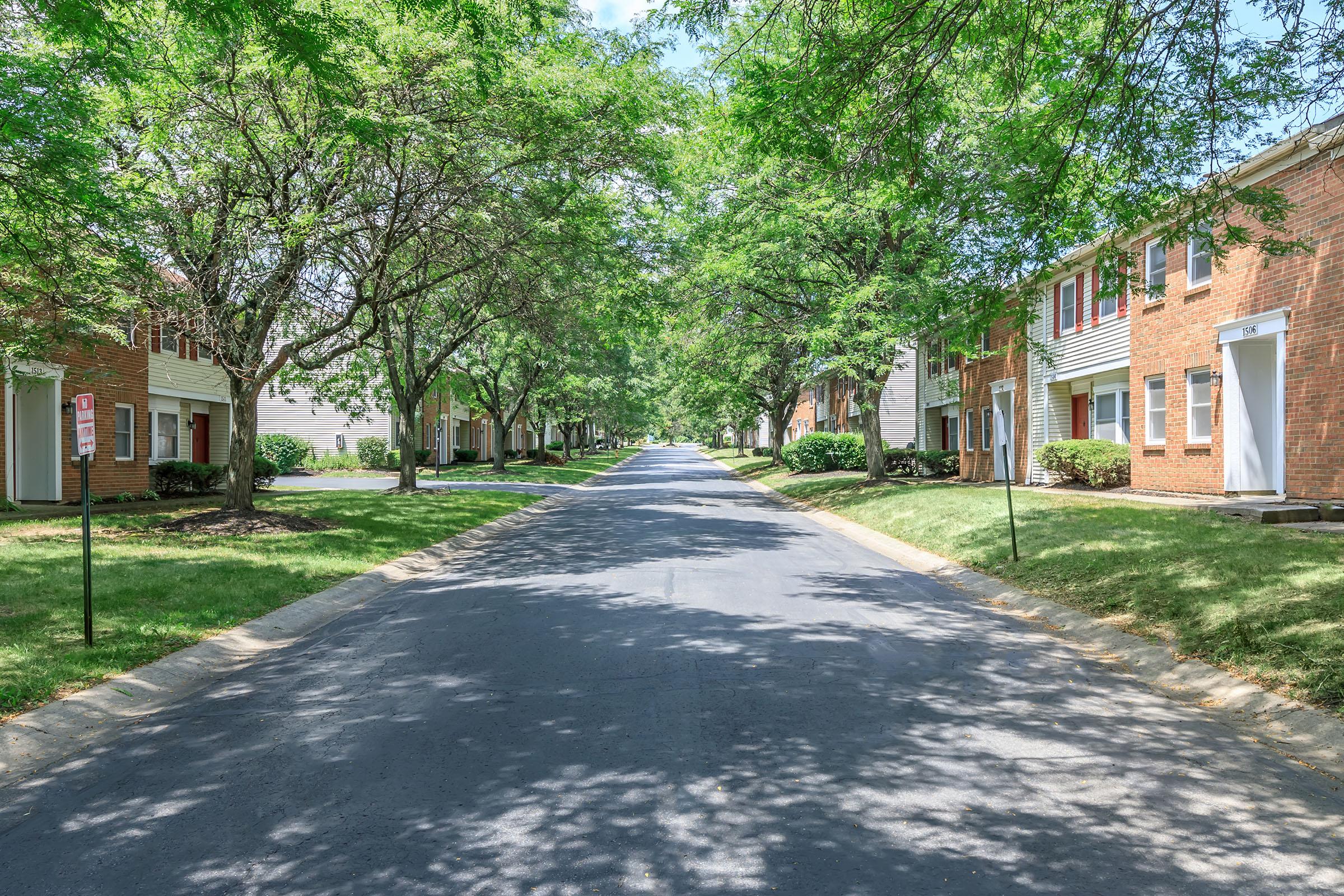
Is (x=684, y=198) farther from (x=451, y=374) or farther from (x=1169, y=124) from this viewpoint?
(x=451, y=374)

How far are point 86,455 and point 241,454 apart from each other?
9064mm

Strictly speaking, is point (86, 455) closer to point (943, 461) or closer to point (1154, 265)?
point (1154, 265)

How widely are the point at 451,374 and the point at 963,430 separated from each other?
805 inches

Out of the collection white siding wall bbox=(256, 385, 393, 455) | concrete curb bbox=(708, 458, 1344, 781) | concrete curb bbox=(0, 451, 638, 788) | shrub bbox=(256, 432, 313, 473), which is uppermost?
white siding wall bbox=(256, 385, 393, 455)

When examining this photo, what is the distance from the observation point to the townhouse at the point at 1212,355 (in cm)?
1425

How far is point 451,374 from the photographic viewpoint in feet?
119

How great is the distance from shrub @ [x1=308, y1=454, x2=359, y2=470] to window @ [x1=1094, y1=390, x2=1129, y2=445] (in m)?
33.6

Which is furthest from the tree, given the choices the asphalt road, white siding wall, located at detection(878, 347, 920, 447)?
white siding wall, located at detection(878, 347, 920, 447)

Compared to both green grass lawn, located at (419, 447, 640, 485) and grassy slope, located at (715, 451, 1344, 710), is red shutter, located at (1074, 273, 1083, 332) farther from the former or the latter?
green grass lawn, located at (419, 447, 640, 485)

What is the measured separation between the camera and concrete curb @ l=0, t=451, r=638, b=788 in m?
5.06

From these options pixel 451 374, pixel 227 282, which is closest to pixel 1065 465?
pixel 227 282

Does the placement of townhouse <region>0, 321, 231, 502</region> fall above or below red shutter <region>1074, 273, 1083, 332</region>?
below

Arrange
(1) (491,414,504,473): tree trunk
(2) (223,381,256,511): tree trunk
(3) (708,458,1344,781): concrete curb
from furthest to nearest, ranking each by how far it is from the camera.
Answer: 1. (1) (491,414,504,473): tree trunk
2. (2) (223,381,256,511): tree trunk
3. (3) (708,458,1344,781): concrete curb

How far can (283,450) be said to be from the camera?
134ft
